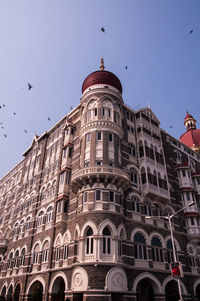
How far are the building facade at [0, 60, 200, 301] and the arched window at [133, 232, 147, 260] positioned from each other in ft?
0.37

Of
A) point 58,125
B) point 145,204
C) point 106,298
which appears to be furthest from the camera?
point 58,125

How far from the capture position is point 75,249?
28781 mm

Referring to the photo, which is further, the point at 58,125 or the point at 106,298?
the point at 58,125

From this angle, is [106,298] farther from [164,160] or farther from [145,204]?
[164,160]

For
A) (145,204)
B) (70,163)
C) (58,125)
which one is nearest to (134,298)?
(145,204)

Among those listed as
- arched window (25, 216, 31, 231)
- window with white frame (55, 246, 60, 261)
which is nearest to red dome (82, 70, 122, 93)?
arched window (25, 216, 31, 231)

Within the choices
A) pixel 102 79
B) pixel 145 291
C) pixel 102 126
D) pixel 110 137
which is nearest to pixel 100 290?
pixel 145 291

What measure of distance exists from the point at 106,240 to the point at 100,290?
464cm

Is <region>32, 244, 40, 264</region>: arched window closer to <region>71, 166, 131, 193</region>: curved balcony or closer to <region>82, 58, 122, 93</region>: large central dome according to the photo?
<region>71, 166, 131, 193</region>: curved balcony

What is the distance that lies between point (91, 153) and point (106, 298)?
15.8 metres

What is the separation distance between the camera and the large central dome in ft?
124

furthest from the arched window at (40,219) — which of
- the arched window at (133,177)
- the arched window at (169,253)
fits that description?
the arched window at (169,253)

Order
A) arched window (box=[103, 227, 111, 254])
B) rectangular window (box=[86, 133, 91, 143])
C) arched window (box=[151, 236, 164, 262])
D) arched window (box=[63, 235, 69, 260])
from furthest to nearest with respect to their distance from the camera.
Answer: rectangular window (box=[86, 133, 91, 143]), arched window (box=[151, 236, 164, 262]), arched window (box=[63, 235, 69, 260]), arched window (box=[103, 227, 111, 254])

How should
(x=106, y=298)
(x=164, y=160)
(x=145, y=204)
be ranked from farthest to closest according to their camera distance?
1. (x=164, y=160)
2. (x=145, y=204)
3. (x=106, y=298)
